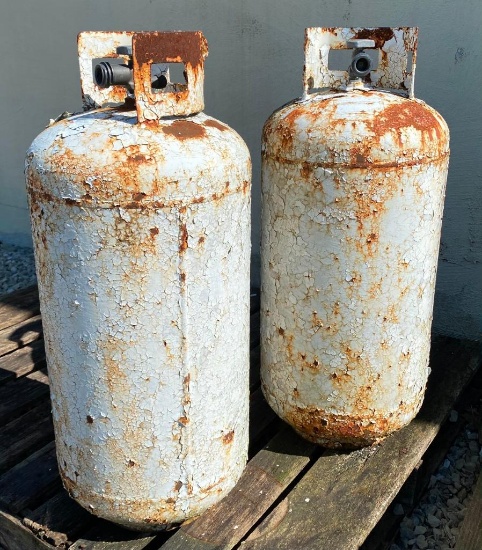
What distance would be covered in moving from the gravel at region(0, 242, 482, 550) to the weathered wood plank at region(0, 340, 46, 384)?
1475mm

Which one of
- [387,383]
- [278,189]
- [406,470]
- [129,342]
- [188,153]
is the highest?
[188,153]

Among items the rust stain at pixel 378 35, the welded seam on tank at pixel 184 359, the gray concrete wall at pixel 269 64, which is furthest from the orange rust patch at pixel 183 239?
the gray concrete wall at pixel 269 64

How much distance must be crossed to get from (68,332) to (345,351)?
80 cm

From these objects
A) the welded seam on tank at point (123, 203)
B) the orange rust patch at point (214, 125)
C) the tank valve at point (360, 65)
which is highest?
the tank valve at point (360, 65)

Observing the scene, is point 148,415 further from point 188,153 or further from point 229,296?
point 188,153

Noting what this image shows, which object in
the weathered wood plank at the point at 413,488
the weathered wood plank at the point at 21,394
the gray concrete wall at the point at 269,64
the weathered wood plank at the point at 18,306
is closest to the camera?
the weathered wood plank at the point at 413,488

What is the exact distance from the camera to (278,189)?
1738mm

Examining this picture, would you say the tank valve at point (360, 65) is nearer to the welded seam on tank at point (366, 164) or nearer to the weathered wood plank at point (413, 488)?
the welded seam on tank at point (366, 164)

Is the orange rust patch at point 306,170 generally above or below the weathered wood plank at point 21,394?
above

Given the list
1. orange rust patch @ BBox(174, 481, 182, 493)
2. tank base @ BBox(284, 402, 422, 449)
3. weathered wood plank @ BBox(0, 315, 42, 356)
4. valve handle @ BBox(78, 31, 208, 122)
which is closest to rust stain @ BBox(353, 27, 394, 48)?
valve handle @ BBox(78, 31, 208, 122)

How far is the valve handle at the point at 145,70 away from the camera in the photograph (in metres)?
1.33

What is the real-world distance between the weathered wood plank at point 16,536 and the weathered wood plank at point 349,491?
0.57 m

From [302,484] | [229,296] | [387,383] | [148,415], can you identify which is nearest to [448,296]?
[387,383]

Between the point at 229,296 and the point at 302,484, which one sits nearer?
the point at 229,296
